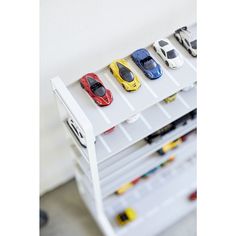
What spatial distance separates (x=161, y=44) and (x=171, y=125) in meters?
0.61

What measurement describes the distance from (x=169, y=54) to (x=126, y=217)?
4.62ft

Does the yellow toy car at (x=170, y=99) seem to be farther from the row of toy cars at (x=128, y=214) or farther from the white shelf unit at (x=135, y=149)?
the row of toy cars at (x=128, y=214)

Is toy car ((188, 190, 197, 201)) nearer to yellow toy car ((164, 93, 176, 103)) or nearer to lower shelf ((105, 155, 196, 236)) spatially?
lower shelf ((105, 155, 196, 236))

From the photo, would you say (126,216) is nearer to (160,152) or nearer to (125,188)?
(125,188)

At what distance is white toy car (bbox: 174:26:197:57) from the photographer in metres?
2.30

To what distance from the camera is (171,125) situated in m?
2.73

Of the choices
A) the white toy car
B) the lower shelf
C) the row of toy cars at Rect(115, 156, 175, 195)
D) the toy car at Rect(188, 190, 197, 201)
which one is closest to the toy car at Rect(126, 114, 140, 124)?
the white toy car

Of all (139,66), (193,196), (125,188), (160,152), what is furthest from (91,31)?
(193,196)

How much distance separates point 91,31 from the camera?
231cm
